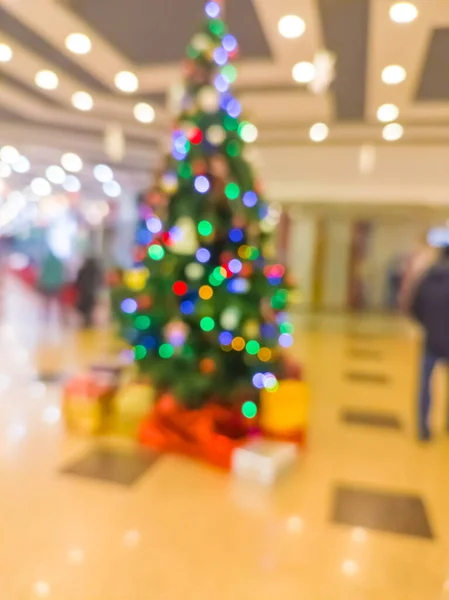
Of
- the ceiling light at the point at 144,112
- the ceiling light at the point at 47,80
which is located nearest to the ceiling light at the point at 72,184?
the ceiling light at the point at 144,112

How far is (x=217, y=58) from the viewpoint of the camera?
3.76 metres

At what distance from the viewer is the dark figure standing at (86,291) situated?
833 cm

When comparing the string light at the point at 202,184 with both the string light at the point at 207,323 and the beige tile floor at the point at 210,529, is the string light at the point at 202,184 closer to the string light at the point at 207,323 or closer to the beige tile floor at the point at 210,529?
the string light at the point at 207,323

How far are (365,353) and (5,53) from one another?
5343mm

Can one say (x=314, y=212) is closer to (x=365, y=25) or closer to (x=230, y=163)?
(x=365, y=25)

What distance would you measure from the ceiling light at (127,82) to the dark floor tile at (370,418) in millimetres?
4009

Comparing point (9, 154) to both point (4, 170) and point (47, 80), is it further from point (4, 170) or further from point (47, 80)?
point (47, 80)

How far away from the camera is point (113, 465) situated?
10.1 ft

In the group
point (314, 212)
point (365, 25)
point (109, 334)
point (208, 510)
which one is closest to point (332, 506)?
point (208, 510)

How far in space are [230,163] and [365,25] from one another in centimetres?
175

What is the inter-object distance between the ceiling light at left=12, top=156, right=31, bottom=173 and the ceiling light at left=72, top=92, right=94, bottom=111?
3.93m

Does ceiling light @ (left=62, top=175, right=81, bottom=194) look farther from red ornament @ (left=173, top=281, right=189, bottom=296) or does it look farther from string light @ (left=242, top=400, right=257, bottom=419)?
string light @ (left=242, top=400, right=257, bottom=419)

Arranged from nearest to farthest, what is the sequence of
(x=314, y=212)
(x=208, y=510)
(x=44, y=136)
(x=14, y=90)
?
(x=208, y=510) < (x=14, y=90) < (x=44, y=136) < (x=314, y=212)

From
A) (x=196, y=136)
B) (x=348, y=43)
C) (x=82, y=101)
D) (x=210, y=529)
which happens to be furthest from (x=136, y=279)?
(x=82, y=101)
